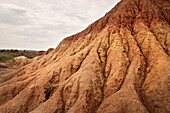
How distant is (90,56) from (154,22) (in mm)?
9444

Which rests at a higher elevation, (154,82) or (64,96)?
(64,96)

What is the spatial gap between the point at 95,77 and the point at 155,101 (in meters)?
5.12

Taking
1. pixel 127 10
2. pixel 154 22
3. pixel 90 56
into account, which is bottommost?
pixel 90 56

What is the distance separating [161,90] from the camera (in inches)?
282

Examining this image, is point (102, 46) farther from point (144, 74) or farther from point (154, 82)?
point (154, 82)

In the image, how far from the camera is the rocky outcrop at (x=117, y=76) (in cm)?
746

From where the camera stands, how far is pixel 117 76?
9.27 meters

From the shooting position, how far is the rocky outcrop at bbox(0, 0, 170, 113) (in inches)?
294

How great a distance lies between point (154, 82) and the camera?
7840 mm

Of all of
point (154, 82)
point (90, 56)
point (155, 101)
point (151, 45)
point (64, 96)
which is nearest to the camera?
point (155, 101)

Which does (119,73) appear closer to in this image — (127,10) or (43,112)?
(43,112)

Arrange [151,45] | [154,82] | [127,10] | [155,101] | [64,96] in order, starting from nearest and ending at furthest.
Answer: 1. [155,101]
2. [154,82]
3. [64,96]
4. [151,45]
5. [127,10]

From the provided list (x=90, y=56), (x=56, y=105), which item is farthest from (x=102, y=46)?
(x=56, y=105)

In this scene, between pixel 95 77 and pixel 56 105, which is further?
pixel 95 77
